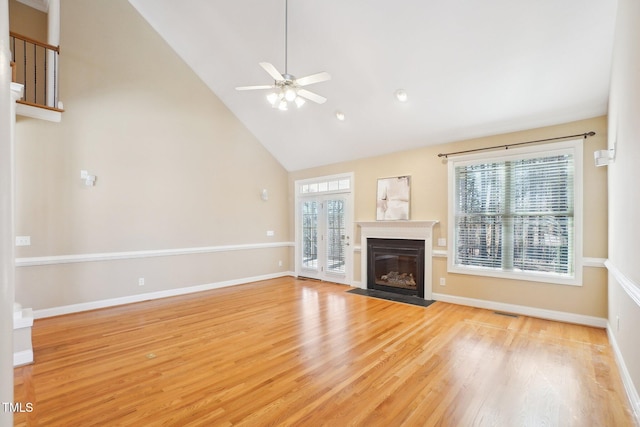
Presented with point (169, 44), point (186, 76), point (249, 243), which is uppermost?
point (169, 44)

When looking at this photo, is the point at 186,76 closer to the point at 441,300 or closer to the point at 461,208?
the point at 461,208

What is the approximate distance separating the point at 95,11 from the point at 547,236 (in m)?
7.58

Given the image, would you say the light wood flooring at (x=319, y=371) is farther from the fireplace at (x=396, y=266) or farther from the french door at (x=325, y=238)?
the french door at (x=325, y=238)

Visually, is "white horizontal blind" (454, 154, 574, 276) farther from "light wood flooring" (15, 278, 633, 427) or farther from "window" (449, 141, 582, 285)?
"light wood flooring" (15, 278, 633, 427)

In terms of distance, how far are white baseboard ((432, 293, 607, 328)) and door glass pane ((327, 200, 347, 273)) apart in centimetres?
214

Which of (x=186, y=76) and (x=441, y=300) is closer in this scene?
(x=441, y=300)

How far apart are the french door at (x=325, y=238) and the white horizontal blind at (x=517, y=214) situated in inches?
88.7

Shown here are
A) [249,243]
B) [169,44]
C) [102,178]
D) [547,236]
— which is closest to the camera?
[547,236]

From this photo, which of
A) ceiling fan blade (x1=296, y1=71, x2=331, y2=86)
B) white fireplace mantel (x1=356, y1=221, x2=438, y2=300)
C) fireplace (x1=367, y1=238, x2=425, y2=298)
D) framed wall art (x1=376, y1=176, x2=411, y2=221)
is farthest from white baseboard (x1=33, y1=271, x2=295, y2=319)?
ceiling fan blade (x1=296, y1=71, x2=331, y2=86)

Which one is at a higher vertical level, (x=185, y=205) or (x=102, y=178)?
(x=102, y=178)

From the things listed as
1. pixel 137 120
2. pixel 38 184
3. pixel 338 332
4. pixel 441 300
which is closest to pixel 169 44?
pixel 137 120

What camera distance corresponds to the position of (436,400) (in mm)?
2279

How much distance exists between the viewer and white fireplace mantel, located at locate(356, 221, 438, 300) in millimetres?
5168

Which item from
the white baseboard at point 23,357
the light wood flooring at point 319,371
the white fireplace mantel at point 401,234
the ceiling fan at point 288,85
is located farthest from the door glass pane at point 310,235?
the white baseboard at point 23,357
